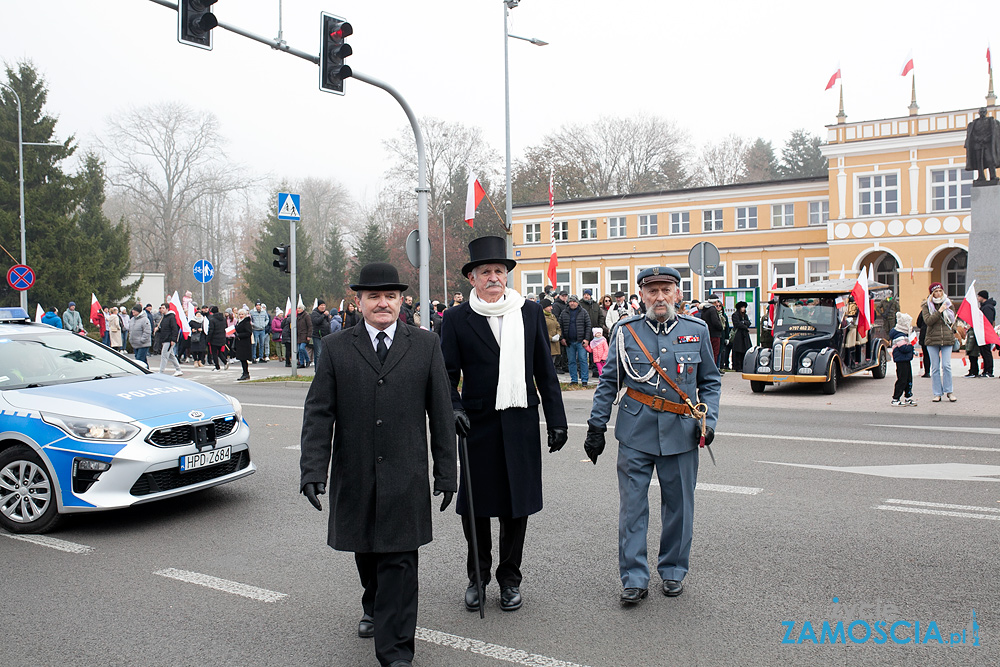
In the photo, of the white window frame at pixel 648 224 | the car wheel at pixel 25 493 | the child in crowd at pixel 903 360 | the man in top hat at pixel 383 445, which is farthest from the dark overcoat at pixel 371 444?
the white window frame at pixel 648 224

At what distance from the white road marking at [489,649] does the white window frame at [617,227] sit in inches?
2102

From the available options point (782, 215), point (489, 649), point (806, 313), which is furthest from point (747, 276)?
point (489, 649)

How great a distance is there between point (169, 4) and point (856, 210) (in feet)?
141

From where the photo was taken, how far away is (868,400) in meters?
15.1

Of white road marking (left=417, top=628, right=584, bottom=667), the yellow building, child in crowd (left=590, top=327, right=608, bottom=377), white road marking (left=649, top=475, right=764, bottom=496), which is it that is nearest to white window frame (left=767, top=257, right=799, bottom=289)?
the yellow building

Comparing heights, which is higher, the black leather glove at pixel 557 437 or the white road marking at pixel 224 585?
the black leather glove at pixel 557 437

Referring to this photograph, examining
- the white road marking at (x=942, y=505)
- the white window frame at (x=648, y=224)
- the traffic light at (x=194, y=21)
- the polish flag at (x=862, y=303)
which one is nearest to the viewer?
the white road marking at (x=942, y=505)

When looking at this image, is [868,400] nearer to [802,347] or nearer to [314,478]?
[802,347]

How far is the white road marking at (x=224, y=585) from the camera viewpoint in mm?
5043

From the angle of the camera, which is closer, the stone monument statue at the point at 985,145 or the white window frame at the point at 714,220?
the stone monument statue at the point at 985,145

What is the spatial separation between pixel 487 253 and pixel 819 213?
4976 cm

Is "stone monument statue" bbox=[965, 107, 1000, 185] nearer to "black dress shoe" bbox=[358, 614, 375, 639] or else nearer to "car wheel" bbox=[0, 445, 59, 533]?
"black dress shoe" bbox=[358, 614, 375, 639]

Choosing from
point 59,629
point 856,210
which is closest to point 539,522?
point 59,629

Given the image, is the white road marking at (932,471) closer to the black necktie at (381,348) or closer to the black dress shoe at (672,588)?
the black dress shoe at (672,588)
